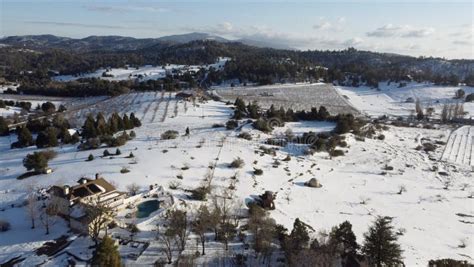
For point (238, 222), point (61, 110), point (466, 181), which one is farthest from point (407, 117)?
point (61, 110)

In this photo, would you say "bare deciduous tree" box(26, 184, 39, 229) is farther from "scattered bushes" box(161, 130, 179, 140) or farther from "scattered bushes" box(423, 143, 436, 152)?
"scattered bushes" box(423, 143, 436, 152)

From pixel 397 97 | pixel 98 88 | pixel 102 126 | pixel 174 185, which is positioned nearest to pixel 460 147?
pixel 174 185

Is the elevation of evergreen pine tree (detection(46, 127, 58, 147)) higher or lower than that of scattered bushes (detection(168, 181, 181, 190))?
higher

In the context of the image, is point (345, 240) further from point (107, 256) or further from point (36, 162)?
point (36, 162)

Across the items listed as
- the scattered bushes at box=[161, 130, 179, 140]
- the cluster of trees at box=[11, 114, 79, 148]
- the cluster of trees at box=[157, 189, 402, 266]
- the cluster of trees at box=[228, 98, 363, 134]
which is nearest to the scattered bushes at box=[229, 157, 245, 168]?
the scattered bushes at box=[161, 130, 179, 140]

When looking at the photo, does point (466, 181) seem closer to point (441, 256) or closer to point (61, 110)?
point (441, 256)

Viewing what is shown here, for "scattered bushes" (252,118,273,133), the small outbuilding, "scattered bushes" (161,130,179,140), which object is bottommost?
the small outbuilding

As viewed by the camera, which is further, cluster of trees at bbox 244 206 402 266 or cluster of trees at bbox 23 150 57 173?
cluster of trees at bbox 23 150 57 173
